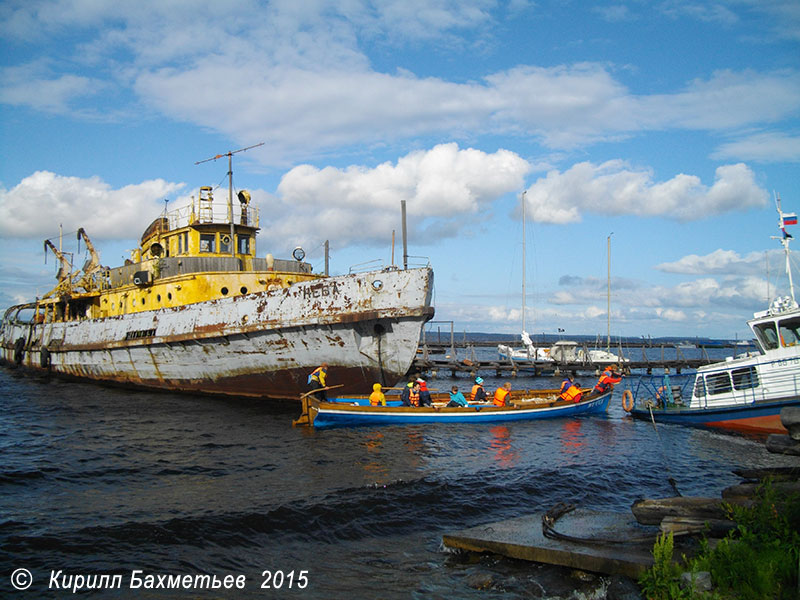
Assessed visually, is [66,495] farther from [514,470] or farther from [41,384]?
[41,384]

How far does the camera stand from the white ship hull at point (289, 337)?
57.1 feet

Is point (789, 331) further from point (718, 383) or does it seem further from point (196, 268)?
point (196, 268)

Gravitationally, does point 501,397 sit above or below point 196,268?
below

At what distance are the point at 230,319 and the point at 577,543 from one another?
1474 cm

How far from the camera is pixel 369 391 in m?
18.7

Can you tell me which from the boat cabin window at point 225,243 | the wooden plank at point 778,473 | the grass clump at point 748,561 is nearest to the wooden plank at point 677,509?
the grass clump at point 748,561

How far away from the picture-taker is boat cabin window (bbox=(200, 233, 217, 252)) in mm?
23531

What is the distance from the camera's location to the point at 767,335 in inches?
672

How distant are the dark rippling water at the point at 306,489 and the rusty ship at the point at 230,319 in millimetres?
1958

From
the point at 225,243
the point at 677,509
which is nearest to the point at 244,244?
the point at 225,243

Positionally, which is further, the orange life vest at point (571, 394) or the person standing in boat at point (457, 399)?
the orange life vest at point (571, 394)

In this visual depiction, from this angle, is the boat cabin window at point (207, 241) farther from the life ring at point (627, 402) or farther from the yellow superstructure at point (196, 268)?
the life ring at point (627, 402)

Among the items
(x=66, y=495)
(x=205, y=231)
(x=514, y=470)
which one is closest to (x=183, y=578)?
(x=66, y=495)

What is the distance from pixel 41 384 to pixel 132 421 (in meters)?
13.8
